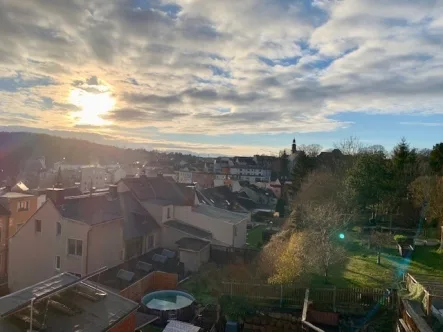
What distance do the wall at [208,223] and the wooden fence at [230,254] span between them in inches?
98.3

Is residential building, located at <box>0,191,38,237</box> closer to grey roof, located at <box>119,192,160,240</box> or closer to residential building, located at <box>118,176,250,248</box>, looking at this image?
residential building, located at <box>118,176,250,248</box>

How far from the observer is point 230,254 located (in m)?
27.6

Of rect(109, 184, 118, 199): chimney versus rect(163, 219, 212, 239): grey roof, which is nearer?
rect(109, 184, 118, 199): chimney

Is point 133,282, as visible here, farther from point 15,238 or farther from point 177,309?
point 15,238

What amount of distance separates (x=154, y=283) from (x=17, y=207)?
16.0 meters

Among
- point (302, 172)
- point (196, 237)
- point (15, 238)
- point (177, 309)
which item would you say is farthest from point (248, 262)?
point (302, 172)

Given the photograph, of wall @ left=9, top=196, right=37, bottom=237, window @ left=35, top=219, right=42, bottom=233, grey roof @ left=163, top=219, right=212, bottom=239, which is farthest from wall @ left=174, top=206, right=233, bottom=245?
wall @ left=9, top=196, right=37, bottom=237

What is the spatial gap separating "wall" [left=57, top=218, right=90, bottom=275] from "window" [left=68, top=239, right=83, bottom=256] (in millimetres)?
186

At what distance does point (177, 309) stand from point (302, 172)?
37.7 meters

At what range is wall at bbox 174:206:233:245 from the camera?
98.9 ft

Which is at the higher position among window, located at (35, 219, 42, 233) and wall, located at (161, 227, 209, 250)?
window, located at (35, 219, 42, 233)

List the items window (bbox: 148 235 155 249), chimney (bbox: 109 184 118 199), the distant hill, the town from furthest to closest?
the distant hill → chimney (bbox: 109 184 118 199) → window (bbox: 148 235 155 249) → the town

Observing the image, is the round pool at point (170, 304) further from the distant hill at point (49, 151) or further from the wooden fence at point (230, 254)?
the distant hill at point (49, 151)

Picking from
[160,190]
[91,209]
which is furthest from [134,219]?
[160,190]
